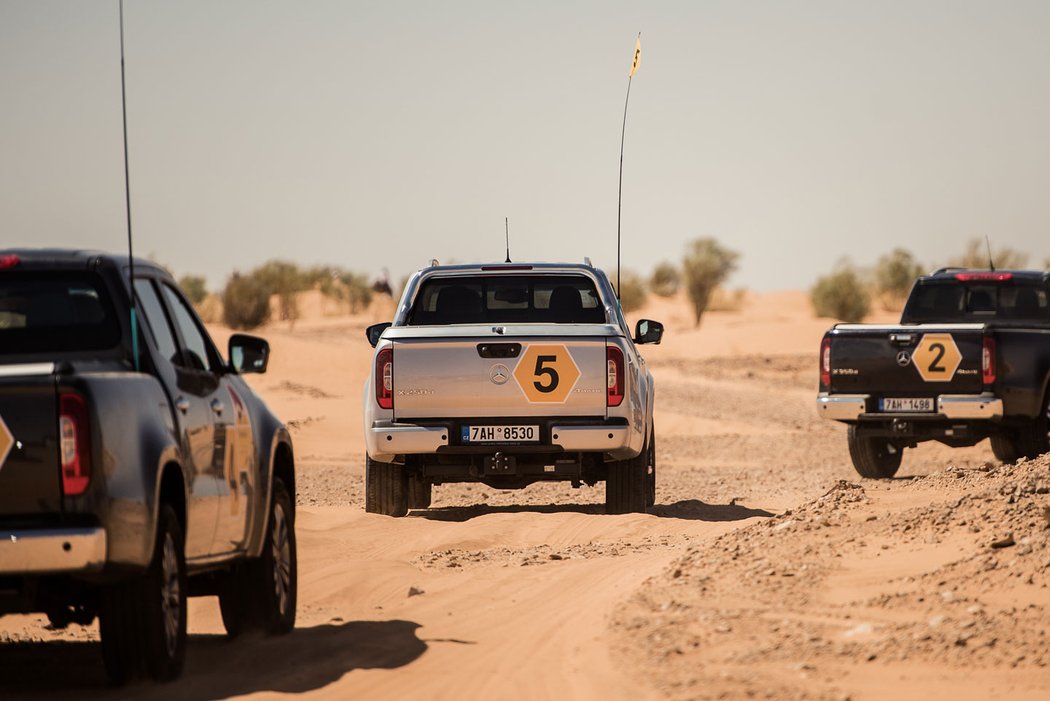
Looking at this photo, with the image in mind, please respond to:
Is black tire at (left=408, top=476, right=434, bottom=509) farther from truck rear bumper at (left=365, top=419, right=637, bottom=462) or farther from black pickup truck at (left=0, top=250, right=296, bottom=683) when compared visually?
black pickup truck at (left=0, top=250, right=296, bottom=683)

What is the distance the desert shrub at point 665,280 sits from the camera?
96.4 m

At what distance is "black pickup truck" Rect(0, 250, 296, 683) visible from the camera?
6410 mm

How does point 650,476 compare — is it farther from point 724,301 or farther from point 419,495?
point 724,301

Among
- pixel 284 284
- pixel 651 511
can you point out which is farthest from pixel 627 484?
pixel 284 284

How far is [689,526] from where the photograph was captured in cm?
1300

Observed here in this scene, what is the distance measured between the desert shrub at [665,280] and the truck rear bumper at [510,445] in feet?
275

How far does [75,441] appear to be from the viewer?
6.40 metres

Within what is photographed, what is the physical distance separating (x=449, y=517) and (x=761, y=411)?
1746cm

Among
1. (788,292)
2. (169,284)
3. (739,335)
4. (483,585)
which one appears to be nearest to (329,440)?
(483,585)

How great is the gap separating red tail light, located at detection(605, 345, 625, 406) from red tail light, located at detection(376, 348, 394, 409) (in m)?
1.53

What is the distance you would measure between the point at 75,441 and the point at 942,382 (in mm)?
11947

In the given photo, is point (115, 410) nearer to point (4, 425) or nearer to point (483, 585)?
point (4, 425)

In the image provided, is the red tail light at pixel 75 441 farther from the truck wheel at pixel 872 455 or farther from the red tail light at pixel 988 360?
A: the truck wheel at pixel 872 455

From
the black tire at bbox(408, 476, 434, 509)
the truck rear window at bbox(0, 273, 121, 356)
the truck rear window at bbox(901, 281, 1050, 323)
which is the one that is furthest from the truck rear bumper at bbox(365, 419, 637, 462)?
the truck rear window at bbox(901, 281, 1050, 323)
